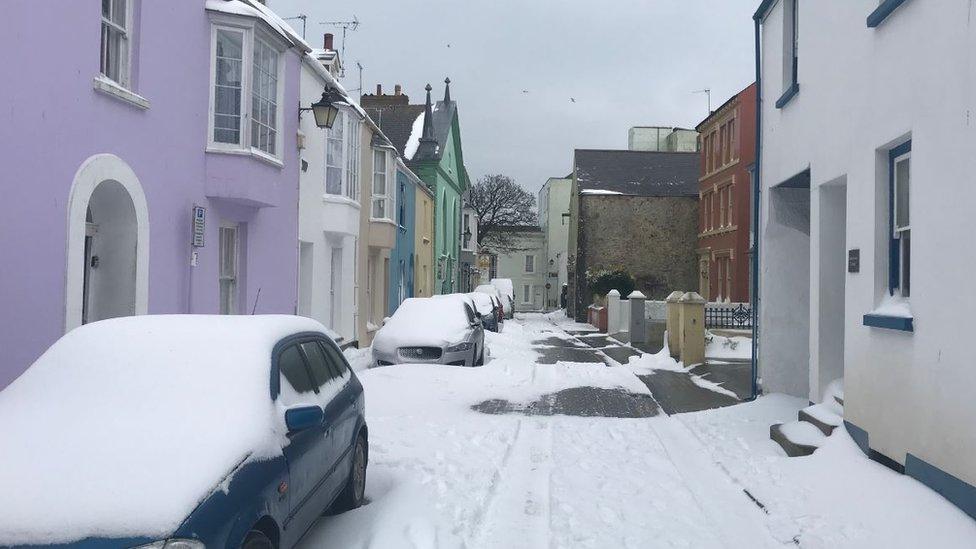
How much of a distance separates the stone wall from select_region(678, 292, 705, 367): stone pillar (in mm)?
26066

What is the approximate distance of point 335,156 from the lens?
17250 millimetres

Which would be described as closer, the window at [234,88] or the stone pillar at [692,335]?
the window at [234,88]

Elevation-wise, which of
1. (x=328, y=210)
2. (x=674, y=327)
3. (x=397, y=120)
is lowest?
(x=674, y=327)

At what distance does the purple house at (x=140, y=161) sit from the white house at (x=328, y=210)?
1.32 meters

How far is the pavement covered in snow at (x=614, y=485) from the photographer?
533cm

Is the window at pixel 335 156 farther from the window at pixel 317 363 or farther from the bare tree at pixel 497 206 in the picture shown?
the bare tree at pixel 497 206

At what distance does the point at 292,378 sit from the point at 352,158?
13721 millimetres

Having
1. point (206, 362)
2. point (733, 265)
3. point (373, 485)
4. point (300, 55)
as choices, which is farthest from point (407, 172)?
point (206, 362)

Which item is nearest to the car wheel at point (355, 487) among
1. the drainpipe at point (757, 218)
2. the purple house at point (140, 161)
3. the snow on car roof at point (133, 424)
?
the snow on car roof at point (133, 424)

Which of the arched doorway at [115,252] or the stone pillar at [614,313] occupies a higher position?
the arched doorway at [115,252]

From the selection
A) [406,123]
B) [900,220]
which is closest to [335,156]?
[900,220]

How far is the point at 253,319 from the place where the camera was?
17.4 feet

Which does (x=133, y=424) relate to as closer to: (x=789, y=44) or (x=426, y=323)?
(x=789, y=44)

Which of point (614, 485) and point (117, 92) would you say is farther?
point (117, 92)
